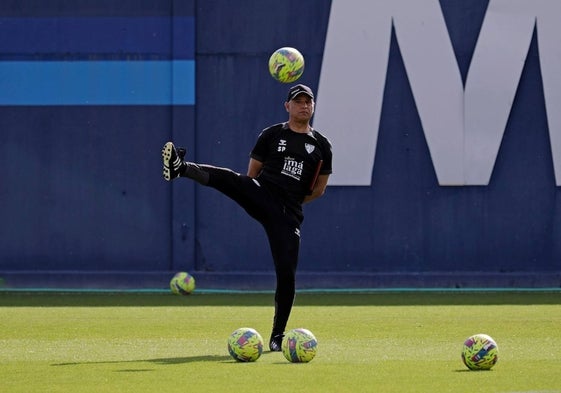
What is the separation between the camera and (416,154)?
20.7m

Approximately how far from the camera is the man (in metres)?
11.6

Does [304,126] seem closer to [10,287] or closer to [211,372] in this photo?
[211,372]

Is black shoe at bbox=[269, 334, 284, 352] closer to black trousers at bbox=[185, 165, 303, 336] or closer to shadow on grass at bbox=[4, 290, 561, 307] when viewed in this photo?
black trousers at bbox=[185, 165, 303, 336]

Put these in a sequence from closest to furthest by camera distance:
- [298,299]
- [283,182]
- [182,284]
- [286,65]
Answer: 1. [283,182]
2. [286,65]
3. [298,299]
4. [182,284]

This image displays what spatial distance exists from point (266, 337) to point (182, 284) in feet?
22.1

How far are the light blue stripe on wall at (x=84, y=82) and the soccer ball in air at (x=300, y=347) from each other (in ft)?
35.8

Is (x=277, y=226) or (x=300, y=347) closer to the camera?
(x=300, y=347)

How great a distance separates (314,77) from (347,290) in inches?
138

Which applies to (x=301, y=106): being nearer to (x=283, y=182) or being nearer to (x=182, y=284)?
(x=283, y=182)

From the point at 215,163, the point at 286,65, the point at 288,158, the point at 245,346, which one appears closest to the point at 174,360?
the point at 245,346

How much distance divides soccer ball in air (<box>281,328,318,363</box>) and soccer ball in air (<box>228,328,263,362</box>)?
0.82 ft

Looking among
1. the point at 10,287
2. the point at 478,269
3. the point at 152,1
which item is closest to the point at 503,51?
the point at 478,269

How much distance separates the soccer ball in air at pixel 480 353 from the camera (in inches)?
386

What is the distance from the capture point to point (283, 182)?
1187 centimetres
